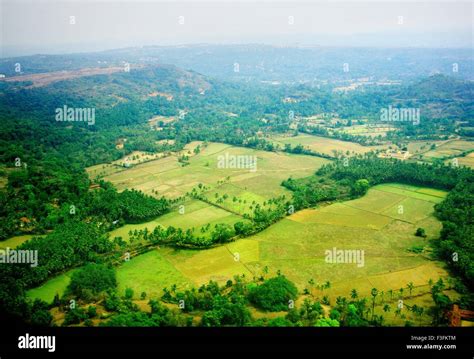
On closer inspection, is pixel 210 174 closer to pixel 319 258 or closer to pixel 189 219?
pixel 189 219

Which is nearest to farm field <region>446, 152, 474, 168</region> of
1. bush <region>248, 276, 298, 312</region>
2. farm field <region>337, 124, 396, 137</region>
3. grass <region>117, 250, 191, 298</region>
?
farm field <region>337, 124, 396, 137</region>

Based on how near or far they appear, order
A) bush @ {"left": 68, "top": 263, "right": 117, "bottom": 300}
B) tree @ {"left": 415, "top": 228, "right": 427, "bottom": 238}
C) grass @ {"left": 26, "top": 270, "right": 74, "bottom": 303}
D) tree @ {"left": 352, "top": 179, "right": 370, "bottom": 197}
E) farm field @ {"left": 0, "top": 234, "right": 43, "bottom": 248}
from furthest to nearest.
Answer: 1. tree @ {"left": 352, "top": 179, "right": 370, "bottom": 197}
2. tree @ {"left": 415, "top": 228, "right": 427, "bottom": 238}
3. farm field @ {"left": 0, "top": 234, "right": 43, "bottom": 248}
4. grass @ {"left": 26, "top": 270, "right": 74, "bottom": 303}
5. bush @ {"left": 68, "top": 263, "right": 117, "bottom": 300}

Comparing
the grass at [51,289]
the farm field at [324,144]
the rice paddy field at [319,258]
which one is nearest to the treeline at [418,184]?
the rice paddy field at [319,258]

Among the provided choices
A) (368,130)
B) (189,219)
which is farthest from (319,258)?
(368,130)

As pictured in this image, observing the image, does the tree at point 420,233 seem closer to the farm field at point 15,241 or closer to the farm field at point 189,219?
the farm field at point 189,219

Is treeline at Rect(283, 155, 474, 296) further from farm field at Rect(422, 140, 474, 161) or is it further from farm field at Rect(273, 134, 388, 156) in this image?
farm field at Rect(422, 140, 474, 161)
